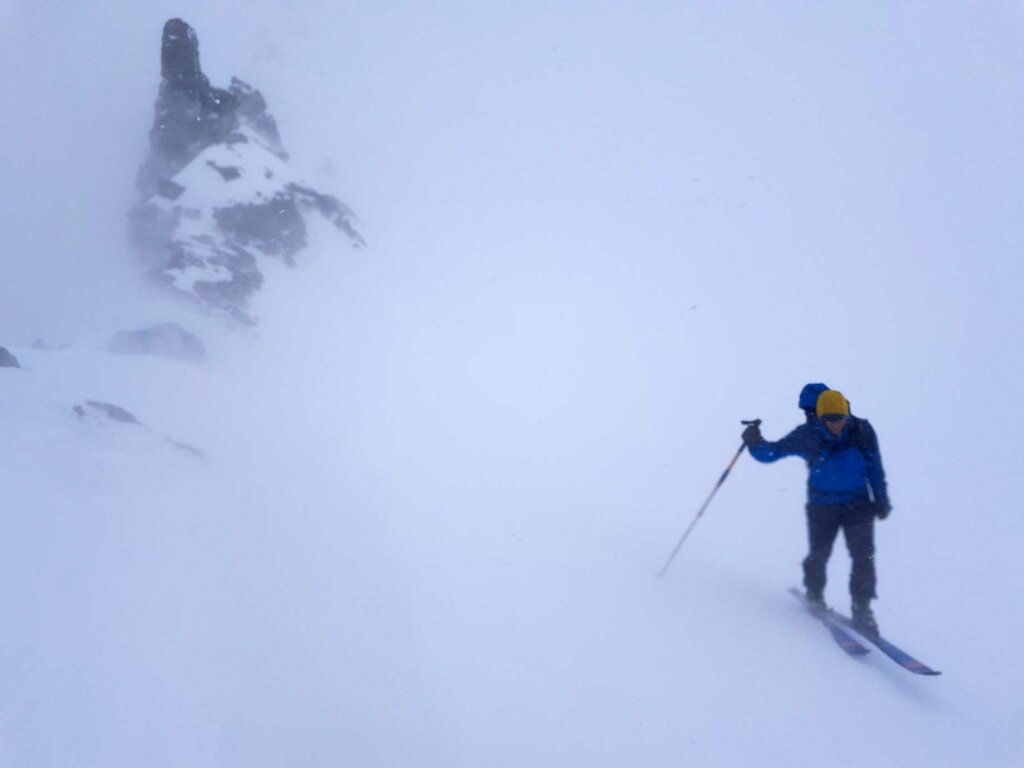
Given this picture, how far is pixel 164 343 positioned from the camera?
19469 millimetres

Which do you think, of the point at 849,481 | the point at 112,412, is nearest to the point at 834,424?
the point at 849,481

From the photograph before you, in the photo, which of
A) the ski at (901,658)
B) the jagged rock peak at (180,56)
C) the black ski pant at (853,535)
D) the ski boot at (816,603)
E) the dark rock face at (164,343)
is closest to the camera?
the ski at (901,658)

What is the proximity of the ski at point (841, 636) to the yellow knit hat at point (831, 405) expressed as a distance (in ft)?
6.10

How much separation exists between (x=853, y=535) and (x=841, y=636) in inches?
33.5

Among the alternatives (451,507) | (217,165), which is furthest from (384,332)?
(451,507)

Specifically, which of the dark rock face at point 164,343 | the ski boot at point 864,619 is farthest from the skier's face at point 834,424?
the dark rock face at point 164,343

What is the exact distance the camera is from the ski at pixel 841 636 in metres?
4.32

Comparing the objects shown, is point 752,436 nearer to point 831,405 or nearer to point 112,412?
point 831,405

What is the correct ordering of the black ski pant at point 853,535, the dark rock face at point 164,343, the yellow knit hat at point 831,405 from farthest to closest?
the dark rock face at point 164,343 → the black ski pant at point 853,535 → the yellow knit hat at point 831,405

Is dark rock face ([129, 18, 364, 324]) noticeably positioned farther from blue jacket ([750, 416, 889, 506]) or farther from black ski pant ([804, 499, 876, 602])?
black ski pant ([804, 499, 876, 602])

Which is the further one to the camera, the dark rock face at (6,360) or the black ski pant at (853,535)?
the dark rock face at (6,360)

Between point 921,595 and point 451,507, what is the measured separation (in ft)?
20.6

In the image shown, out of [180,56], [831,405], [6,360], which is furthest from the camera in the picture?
[180,56]

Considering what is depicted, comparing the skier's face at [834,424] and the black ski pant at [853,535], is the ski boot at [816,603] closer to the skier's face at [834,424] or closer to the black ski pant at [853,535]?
the black ski pant at [853,535]
